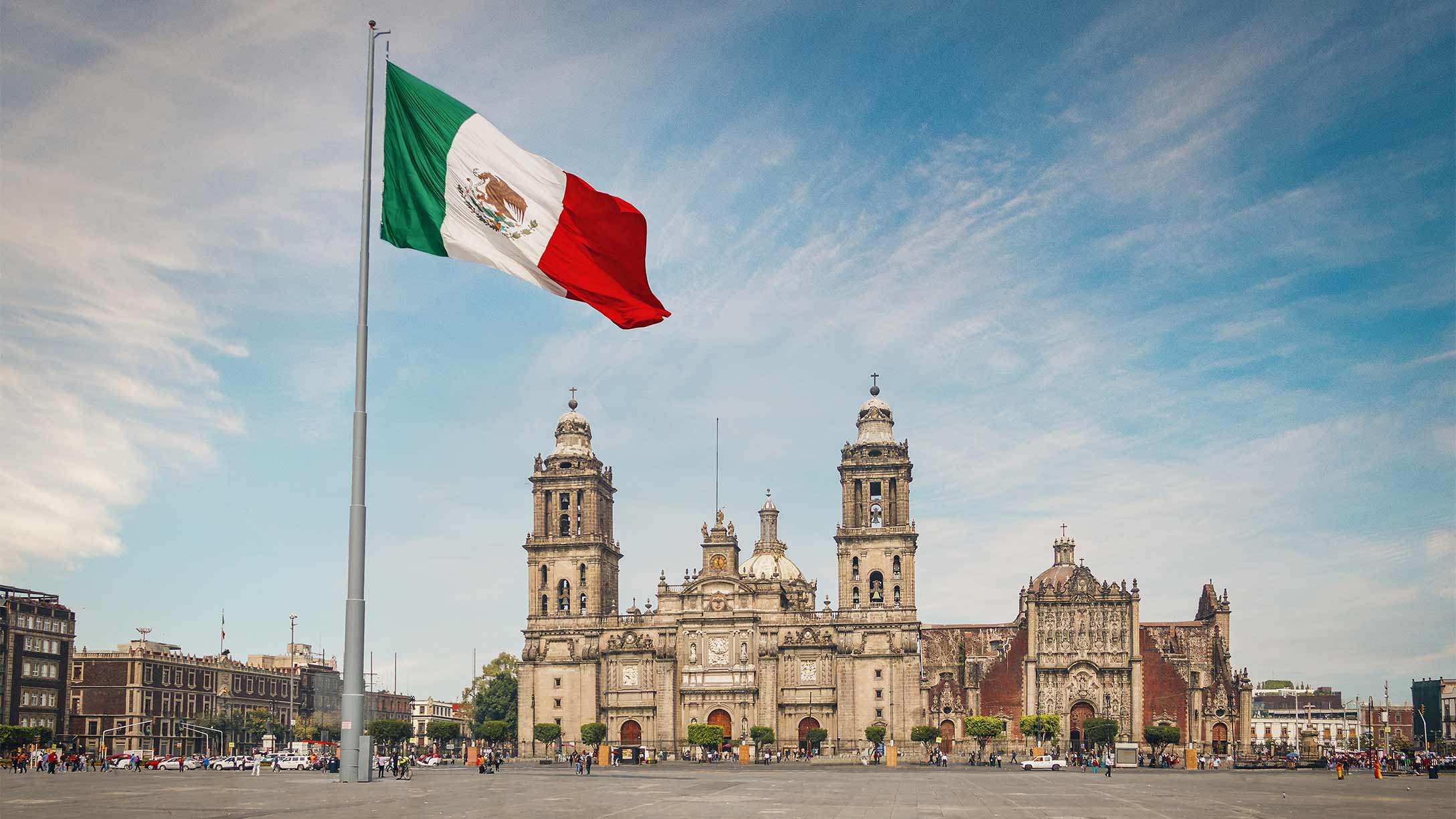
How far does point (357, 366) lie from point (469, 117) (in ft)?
11.9

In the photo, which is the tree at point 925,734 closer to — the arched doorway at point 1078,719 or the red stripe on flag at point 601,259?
the arched doorway at point 1078,719

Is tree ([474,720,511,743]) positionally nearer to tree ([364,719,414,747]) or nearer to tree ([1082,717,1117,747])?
tree ([364,719,414,747])

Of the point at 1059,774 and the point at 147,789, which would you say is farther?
the point at 1059,774

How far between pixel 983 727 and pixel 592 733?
27.6m

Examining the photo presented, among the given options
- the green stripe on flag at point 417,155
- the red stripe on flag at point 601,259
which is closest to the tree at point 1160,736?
the red stripe on flag at point 601,259

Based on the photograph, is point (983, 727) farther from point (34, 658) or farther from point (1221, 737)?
point (34, 658)

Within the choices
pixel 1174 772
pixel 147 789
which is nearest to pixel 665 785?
pixel 147 789

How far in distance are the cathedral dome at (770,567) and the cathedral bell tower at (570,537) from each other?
14.4m

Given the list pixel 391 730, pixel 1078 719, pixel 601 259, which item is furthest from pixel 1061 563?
pixel 601 259

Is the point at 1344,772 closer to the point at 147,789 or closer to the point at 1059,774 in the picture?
the point at 1059,774

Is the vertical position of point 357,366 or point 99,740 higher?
point 357,366

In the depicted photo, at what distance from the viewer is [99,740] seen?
10688 centimetres

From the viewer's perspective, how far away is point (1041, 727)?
9644cm

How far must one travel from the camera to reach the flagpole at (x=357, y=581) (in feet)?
51.5
